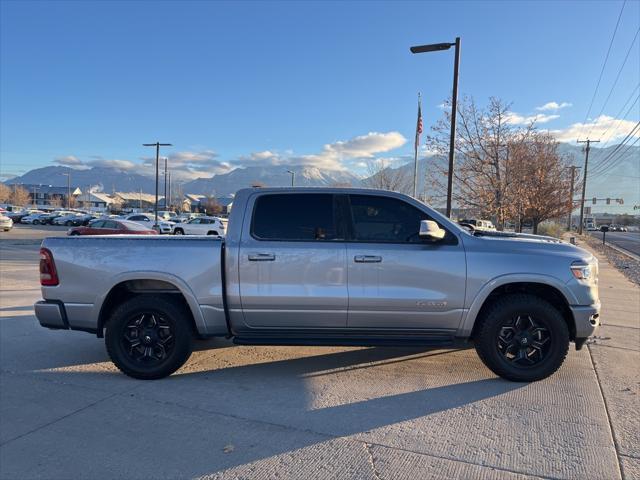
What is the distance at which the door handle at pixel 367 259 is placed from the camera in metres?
4.45

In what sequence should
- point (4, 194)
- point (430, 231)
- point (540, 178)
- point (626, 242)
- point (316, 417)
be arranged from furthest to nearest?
point (4, 194)
point (626, 242)
point (540, 178)
point (430, 231)
point (316, 417)

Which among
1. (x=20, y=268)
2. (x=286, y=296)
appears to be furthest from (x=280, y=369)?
(x=20, y=268)

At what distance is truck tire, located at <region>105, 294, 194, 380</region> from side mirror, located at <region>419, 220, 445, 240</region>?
254 centimetres

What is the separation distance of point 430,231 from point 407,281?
0.55 meters

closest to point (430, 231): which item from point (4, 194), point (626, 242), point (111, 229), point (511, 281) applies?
point (511, 281)

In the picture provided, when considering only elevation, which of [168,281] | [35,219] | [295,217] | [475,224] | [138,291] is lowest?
[35,219]

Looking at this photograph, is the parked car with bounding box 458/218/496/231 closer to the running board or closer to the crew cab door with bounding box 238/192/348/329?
the running board

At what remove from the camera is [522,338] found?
4.53 m

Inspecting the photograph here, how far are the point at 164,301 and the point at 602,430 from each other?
4.07 metres

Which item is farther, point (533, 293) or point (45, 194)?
point (45, 194)

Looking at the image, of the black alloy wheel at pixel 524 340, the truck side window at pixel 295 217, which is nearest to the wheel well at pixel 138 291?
the truck side window at pixel 295 217

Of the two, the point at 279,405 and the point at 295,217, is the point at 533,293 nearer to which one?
the point at 295,217

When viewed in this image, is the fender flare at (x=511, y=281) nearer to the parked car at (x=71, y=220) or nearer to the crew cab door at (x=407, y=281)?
the crew cab door at (x=407, y=281)

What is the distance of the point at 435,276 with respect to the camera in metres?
4.46
